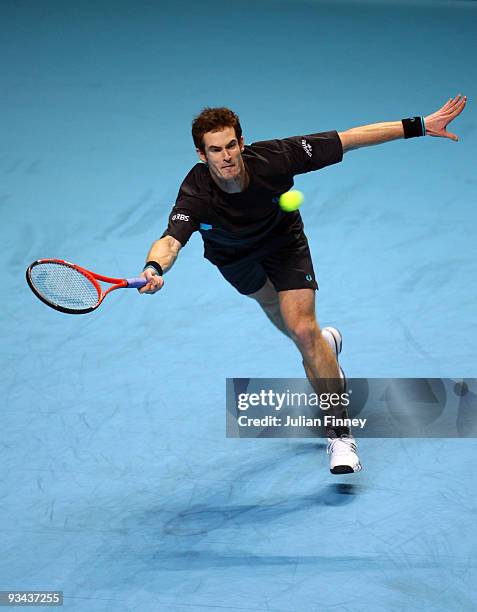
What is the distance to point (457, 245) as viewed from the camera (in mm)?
6918

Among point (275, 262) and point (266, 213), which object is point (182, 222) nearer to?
point (266, 213)

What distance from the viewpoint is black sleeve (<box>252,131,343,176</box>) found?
4.74 m

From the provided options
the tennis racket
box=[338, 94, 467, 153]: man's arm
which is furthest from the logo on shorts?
the tennis racket

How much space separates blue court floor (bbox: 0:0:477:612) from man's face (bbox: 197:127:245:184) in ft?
4.74

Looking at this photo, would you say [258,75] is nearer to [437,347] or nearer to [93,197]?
[93,197]

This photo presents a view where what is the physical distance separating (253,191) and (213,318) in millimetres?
1727

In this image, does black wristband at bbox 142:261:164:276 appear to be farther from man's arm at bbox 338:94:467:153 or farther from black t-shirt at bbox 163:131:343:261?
man's arm at bbox 338:94:467:153

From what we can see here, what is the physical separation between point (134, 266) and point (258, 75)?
11.0 feet

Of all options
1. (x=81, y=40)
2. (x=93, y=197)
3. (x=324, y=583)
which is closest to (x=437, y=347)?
(x=324, y=583)

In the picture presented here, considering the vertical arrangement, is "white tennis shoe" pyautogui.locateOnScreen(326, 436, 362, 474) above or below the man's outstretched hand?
below

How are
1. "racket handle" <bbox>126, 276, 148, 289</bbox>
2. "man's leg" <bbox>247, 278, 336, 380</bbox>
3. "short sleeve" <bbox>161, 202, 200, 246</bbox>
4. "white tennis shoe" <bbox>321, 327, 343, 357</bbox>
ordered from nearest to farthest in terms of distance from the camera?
"racket handle" <bbox>126, 276, 148, 289</bbox>, "short sleeve" <bbox>161, 202, 200, 246</bbox>, "man's leg" <bbox>247, 278, 336, 380</bbox>, "white tennis shoe" <bbox>321, 327, 343, 357</bbox>

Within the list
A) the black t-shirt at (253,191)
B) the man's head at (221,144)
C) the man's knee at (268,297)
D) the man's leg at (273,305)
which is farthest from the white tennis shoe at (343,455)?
the man's head at (221,144)

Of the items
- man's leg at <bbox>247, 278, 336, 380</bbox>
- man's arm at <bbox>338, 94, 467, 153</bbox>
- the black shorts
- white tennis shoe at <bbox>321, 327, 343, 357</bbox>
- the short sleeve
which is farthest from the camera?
white tennis shoe at <bbox>321, 327, 343, 357</bbox>

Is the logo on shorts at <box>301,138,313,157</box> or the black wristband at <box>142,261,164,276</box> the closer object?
the black wristband at <box>142,261,164,276</box>
